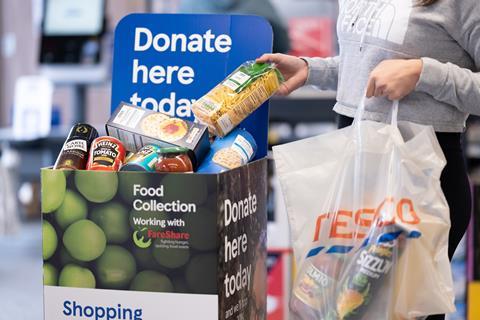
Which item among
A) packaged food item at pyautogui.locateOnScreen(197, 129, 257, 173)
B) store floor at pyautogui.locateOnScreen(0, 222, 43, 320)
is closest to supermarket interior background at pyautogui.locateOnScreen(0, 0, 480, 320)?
store floor at pyautogui.locateOnScreen(0, 222, 43, 320)

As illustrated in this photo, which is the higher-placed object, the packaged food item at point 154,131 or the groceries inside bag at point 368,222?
the packaged food item at point 154,131

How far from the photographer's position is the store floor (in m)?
3.80

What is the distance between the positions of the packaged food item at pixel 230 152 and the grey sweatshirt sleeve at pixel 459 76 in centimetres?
33

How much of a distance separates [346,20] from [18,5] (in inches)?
299

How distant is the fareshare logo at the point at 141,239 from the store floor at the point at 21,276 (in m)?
2.41

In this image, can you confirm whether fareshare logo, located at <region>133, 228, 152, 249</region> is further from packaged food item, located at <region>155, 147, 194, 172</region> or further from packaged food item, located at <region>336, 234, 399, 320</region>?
packaged food item, located at <region>336, 234, 399, 320</region>

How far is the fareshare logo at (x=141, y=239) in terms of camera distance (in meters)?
1.40

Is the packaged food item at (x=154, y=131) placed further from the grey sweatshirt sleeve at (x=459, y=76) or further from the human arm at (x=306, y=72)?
the grey sweatshirt sleeve at (x=459, y=76)

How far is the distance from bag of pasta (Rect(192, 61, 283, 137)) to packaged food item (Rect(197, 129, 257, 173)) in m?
0.02

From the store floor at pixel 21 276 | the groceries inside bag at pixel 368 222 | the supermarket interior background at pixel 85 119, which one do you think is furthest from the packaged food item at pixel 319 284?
the store floor at pixel 21 276

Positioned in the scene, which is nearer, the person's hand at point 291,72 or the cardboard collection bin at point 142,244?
the cardboard collection bin at point 142,244

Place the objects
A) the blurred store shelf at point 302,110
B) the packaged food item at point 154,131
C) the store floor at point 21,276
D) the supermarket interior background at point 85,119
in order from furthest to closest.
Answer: the blurred store shelf at point 302,110, the store floor at point 21,276, the supermarket interior background at point 85,119, the packaged food item at point 154,131

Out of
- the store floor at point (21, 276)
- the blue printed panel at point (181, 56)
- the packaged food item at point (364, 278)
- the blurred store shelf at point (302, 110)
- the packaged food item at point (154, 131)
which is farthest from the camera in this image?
the blurred store shelf at point (302, 110)

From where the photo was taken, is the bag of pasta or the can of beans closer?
the can of beans
